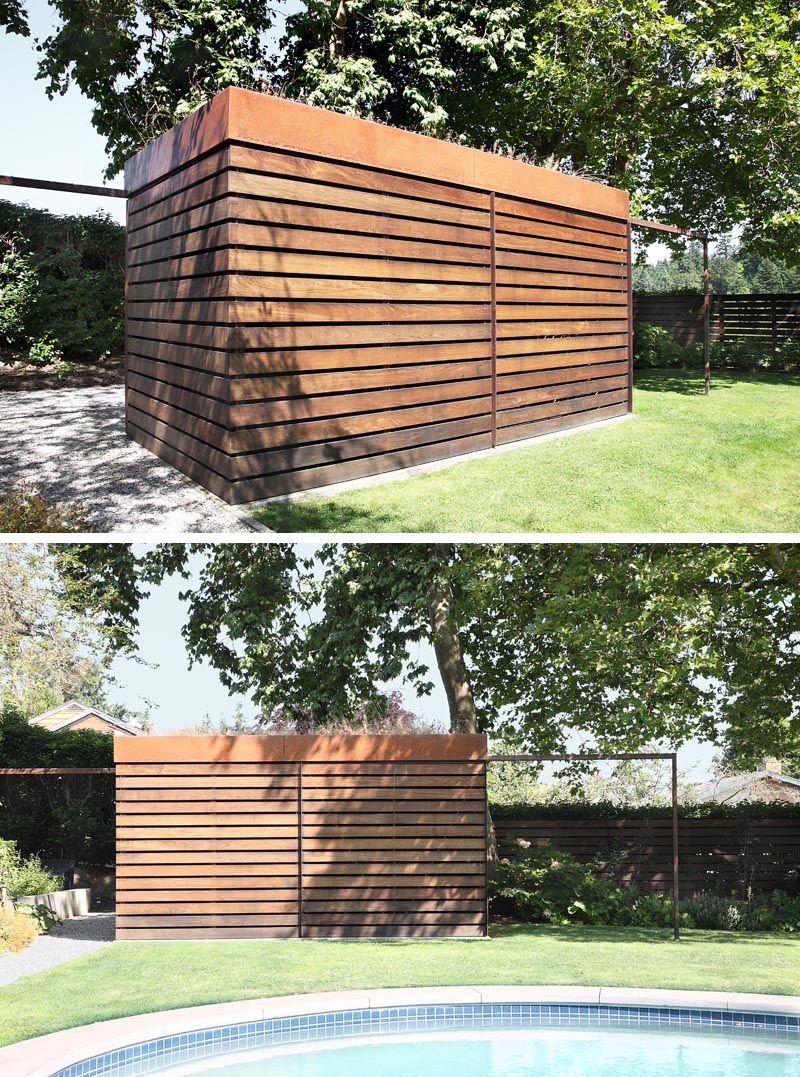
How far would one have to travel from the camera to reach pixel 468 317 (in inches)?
296

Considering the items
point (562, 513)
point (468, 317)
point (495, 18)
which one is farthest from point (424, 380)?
point (495, 18)

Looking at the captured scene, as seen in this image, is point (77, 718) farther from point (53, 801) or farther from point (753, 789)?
point (753, 789)

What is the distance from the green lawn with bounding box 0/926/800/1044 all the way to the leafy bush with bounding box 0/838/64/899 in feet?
5.83

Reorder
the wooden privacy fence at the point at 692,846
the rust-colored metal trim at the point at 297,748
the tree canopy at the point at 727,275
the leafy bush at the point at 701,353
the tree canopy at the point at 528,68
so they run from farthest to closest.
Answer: the tree canopy at the point at 727,275
the leafy bush at the point at 701,353
the tree canopy at the point at 528,68
the wooden privacy fence at the point at 692,846
the rust-colored metal trim at the point at 297,748

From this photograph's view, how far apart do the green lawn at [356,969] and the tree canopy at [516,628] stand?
2.22 metres

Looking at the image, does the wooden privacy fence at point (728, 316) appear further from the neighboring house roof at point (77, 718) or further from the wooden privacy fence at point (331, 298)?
the neighboring house roof at point (77, 718)

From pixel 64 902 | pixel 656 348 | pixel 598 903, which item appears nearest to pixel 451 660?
pixel 598 903

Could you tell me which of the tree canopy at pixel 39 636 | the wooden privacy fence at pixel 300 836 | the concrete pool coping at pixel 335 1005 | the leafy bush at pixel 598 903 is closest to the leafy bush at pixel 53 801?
the tree canopy at pixel 39 636

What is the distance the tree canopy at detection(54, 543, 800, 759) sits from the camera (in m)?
8.48

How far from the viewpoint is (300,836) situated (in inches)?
323

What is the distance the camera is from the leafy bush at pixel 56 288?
484 inches

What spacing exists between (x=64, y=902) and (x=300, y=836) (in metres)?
3.14

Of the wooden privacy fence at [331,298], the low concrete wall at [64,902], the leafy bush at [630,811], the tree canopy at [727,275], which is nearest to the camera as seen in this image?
the wooden privacy fence at [331,298]

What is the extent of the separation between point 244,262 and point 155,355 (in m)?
2.34
